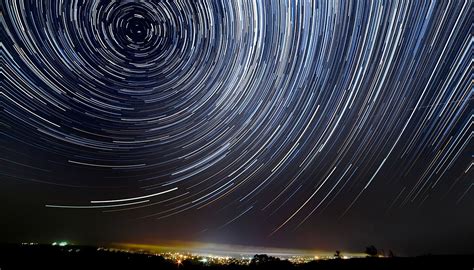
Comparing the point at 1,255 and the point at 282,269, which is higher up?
the point at 1,255

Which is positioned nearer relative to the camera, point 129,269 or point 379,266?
point 129,269

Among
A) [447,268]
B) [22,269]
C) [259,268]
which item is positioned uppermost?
[22,269]

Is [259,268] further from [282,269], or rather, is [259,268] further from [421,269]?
[421,269]

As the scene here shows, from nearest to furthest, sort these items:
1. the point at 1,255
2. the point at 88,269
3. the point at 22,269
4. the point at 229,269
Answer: the point at 22,269, the point at 88,269, the point at 1,255, the point at 229,269

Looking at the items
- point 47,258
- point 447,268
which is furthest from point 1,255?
point 447,268

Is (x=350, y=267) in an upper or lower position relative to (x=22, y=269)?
lower

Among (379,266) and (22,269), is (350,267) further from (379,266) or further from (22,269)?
(22,269)

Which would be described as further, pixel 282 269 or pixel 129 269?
pixel 282 269

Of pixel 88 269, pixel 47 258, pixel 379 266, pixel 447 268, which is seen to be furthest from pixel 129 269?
pixel 447 268

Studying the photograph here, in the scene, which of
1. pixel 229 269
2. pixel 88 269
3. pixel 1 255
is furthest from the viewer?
pixel 229 269
